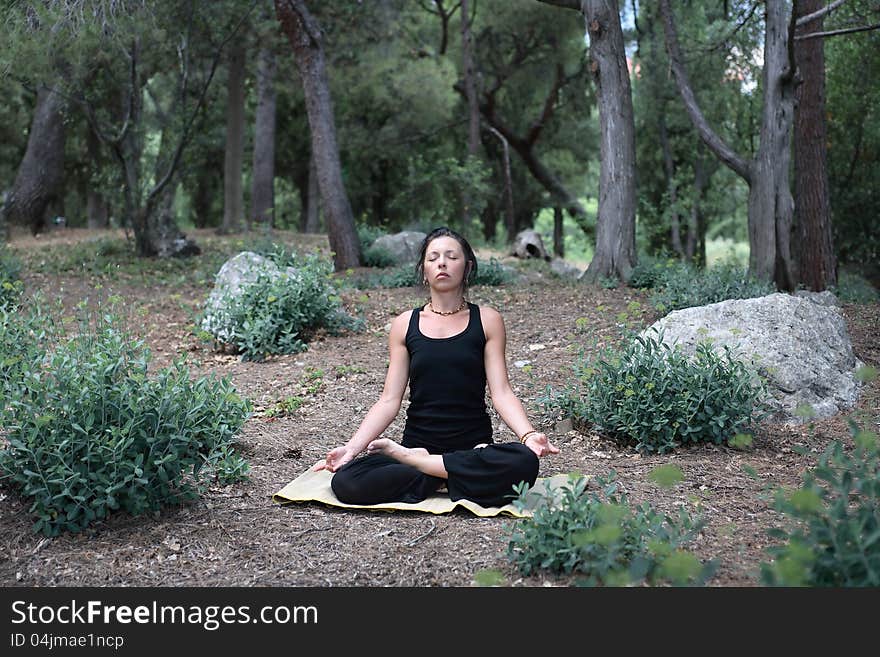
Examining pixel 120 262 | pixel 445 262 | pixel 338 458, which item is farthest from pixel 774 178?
pixel 120 262

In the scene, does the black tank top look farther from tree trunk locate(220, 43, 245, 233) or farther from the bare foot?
tree trunk locate(220, 43, 245, 233)

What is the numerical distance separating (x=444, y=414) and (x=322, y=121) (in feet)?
24.9

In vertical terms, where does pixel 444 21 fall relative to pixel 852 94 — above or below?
above

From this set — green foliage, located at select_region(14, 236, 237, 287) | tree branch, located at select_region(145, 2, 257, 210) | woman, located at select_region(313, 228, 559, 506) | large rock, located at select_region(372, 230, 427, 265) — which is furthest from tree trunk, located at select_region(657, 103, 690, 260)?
woman, located at select_region(313, 228, 559, 506)

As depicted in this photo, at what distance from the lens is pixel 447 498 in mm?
4086

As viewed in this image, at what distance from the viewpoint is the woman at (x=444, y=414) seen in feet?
13.0

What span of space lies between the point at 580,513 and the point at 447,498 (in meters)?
1.14

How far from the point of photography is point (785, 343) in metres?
5.55

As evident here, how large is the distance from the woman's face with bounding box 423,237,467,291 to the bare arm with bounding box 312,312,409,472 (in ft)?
0.79

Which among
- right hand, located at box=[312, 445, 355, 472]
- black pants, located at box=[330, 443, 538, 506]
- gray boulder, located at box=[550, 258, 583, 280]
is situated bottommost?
black pants, located at box=[330, 443, 538, 506]

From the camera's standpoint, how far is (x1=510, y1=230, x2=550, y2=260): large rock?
47.9ft

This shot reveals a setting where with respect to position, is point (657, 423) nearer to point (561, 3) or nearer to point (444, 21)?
point (561, 3)
